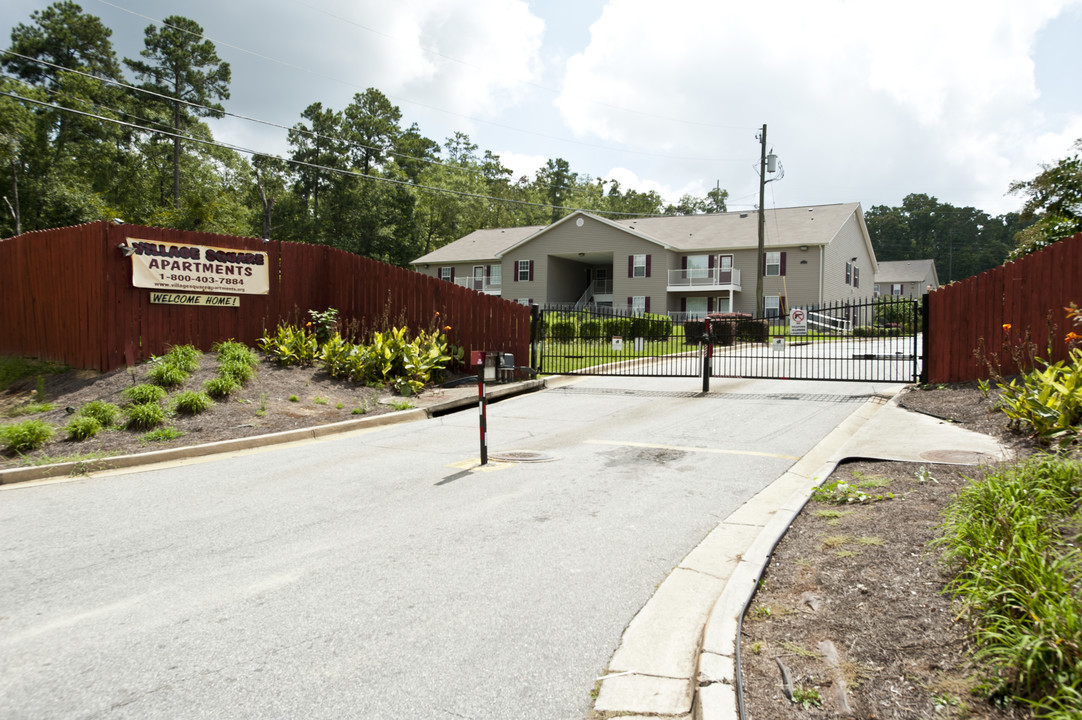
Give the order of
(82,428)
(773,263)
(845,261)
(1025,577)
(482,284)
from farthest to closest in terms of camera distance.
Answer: (482,284), (845,261), (773,263), (82,428), (1025,577)

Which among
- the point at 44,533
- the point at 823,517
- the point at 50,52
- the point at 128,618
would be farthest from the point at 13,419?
the point at 50,52

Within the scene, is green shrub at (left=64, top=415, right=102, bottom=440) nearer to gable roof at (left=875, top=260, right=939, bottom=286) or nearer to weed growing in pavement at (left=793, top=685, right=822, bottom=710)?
weed growing in pavement at (left=793, top=685, right=822, bottom=710)

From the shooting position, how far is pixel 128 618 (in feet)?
13.5

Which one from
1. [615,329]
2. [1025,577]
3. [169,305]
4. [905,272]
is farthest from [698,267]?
[905,272]

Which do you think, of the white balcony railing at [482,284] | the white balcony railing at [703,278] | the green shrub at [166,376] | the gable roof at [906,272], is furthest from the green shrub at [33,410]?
the gable roof at [906,272]

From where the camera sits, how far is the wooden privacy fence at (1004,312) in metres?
9.76

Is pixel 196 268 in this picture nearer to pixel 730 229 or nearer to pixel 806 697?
pixel 806 697

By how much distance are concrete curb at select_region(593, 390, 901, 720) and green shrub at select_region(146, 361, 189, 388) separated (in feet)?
31.8

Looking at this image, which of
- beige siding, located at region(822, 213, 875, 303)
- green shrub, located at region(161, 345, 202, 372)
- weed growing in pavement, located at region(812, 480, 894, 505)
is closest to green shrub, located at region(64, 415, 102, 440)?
green shrub, located at region(161, 345, 202, 372)

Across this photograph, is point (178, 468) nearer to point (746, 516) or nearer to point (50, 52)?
point (746, 516)

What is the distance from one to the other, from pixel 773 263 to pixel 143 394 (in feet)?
123

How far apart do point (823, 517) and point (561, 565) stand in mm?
2331

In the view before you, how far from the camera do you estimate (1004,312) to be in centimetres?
1130

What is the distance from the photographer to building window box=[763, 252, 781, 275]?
1625 inches
